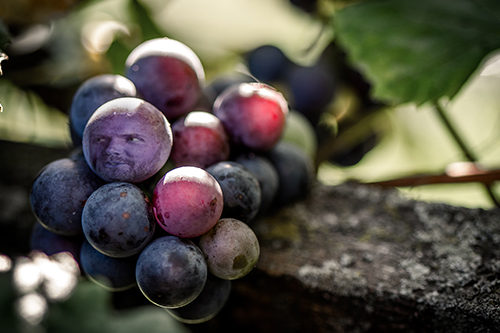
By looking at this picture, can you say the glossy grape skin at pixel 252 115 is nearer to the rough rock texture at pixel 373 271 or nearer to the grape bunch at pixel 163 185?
the grape bunch at pixel 163 185

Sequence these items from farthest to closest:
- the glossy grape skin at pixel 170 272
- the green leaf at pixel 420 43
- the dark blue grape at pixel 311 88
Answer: the dark blue grape at pixel 311 88
the green leaf at pixel 420 43
the glossy grape skin at pixel 170 272

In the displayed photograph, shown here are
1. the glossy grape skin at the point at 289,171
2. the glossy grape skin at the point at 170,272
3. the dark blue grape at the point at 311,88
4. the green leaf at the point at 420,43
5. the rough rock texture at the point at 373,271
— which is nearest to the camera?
the glossy grape skin at the point at 170,272

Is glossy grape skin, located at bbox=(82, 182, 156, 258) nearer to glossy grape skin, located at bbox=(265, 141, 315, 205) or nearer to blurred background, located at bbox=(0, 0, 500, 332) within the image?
glossy grape skin, located at bbox=(265, 141, 315, 205)

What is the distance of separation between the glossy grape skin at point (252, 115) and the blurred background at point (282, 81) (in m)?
0.23

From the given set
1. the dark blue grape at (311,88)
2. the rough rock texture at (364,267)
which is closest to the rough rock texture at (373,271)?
the rough rock texture at (364,267)

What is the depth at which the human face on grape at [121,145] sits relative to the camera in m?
0.41

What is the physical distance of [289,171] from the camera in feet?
2.07

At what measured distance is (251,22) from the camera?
3.93 feet

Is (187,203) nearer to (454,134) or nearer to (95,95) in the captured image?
(95,95)

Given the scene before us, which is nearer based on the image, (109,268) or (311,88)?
(109,268)

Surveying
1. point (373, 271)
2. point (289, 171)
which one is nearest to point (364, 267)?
point (373, 271)

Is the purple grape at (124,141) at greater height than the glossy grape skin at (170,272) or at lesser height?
greater

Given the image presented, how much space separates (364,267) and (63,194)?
1.55 ft

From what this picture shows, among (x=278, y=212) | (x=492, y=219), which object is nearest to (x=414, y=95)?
(x=492, y=219)
